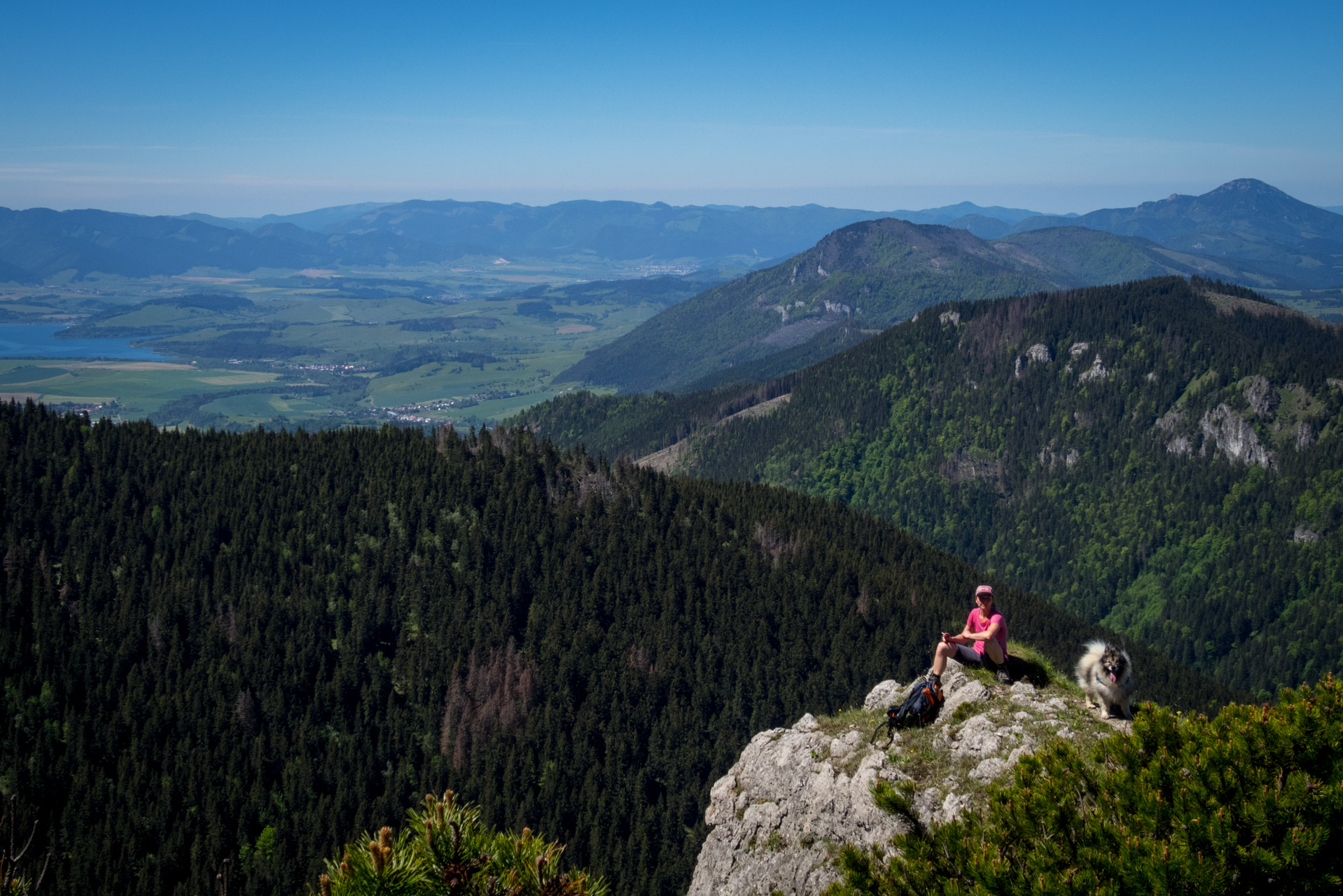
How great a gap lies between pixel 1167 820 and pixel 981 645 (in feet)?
57.6

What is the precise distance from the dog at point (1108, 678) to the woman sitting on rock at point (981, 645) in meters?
4.37

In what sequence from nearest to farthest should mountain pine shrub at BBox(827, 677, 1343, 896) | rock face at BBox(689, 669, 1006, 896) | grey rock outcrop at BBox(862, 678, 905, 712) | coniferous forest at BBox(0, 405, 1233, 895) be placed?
mountain pine shrub at BBox(827, 677, 1343, 896), rock face at BBox(689, 669, 1006, 896), grey rock outcrop at BBox(862, 678, 905, 712), coniferous forest at BBox(0, 405, 1233, 895)

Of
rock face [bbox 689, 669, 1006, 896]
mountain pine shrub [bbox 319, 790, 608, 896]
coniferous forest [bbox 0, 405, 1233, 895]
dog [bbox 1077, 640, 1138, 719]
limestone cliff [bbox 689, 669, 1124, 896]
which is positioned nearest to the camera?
mountain pine shrub [bbox 319, 790, 608, 896]

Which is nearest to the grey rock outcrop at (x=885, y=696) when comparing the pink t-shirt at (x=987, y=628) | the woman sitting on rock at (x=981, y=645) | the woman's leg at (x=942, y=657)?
the woman sitting on rock at (x=981, y=645)

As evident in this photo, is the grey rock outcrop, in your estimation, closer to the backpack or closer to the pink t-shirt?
the backpack

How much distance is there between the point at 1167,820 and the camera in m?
17.9

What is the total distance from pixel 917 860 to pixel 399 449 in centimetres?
18428

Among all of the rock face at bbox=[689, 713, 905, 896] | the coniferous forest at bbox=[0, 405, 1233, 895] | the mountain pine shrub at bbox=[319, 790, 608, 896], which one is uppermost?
the mountain pine shrub at bbox=[319, 790, 608, 896]

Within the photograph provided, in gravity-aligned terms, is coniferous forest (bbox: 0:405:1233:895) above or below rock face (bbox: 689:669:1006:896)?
below

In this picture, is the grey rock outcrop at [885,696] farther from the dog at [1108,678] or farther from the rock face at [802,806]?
the dog at [1108,678]

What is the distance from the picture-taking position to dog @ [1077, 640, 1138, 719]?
28.0 metres

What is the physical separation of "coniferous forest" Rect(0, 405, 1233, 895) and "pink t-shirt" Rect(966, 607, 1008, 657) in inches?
3660

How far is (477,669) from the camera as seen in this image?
503 ft

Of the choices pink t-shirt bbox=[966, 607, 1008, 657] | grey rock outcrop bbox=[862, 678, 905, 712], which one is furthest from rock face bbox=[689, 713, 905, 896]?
pink t-shirt bbox=[966, 607, 1008, 657]
